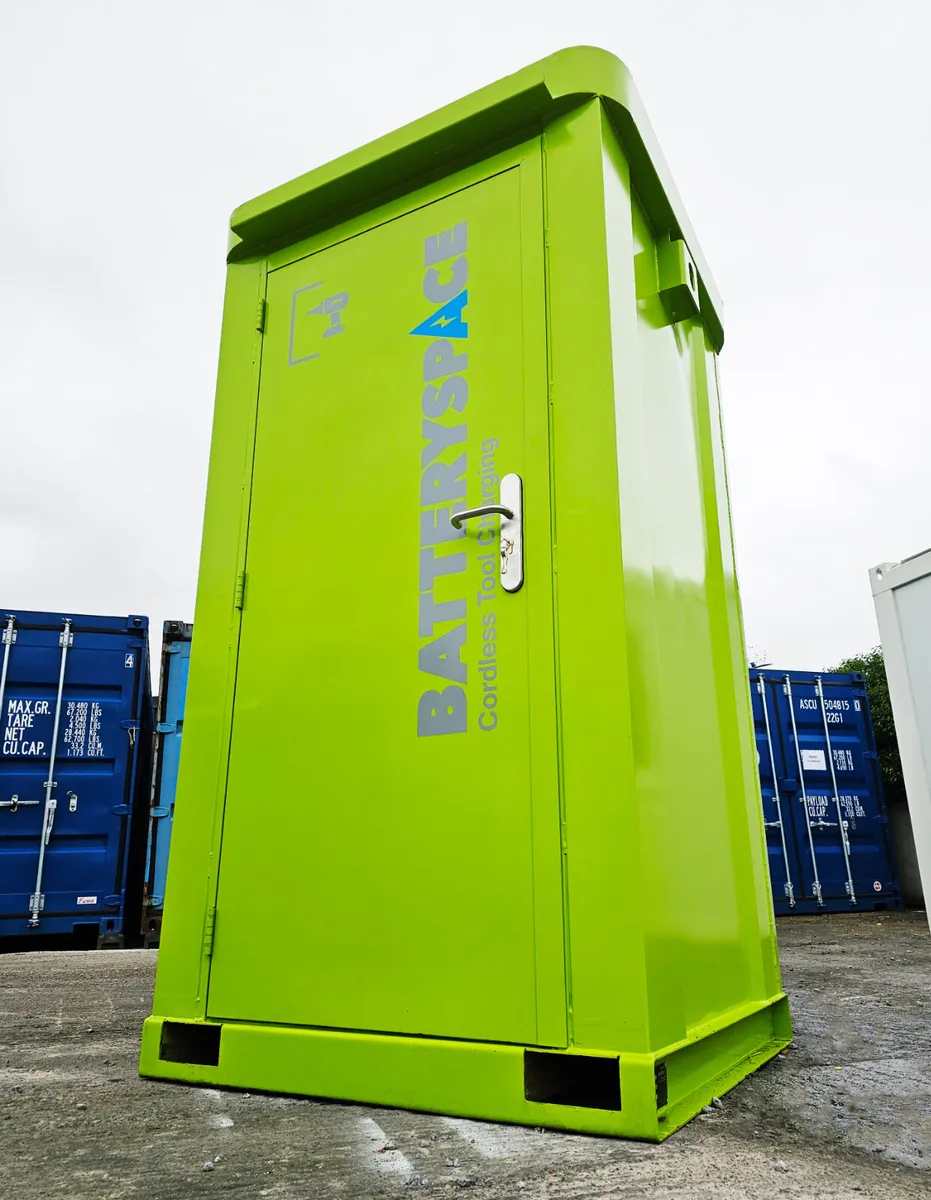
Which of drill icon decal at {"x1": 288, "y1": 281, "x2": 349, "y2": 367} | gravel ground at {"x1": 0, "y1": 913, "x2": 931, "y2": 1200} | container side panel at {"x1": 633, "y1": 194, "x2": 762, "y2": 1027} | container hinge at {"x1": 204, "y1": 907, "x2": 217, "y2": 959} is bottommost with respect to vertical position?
gravel ground at {"x1": 0, "y1": 913, "x2": 931, "y2": 1200}

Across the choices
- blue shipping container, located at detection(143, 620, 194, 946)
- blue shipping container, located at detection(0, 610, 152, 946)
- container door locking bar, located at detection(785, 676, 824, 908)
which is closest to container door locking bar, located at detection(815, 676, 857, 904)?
container door locking bar, located at detection(785, 676, 824, 908)

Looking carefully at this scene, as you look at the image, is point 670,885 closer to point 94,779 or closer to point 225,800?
point 225,800

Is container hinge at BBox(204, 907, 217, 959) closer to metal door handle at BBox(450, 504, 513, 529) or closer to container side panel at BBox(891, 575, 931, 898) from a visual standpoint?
metal door handle at BBox(450, 504, 513, 529)

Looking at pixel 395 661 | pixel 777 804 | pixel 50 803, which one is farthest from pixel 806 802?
pixel 395 661

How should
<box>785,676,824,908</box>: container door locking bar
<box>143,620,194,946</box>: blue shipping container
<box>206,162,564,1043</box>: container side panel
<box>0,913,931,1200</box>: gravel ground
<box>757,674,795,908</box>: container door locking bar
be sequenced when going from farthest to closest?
<box>785,676,824,908</box>: container door locking bar, <box>757,674,795,908</box>: container door locking bar, <box>143,620,194,946</box>: blue shipping container, <box>206,162,564,1043</box>: container side panel, <box>0,913,931,1200</box>: gravel ground

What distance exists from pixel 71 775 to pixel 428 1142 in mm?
5738

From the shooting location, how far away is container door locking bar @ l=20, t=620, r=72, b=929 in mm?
6238

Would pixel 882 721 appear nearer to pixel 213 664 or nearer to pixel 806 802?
pixel 806 802

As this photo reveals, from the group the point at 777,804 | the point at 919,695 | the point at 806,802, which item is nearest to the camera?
the point at 919,695

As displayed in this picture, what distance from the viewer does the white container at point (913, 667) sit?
2.40 meters

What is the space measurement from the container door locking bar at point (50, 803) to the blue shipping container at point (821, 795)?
6.28 metres

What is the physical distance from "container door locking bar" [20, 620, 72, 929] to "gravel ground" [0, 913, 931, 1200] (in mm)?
3965

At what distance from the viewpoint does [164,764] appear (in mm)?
6754

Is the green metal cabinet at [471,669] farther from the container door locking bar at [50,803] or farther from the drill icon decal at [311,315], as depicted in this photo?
the container door locking bar at [50,803]
